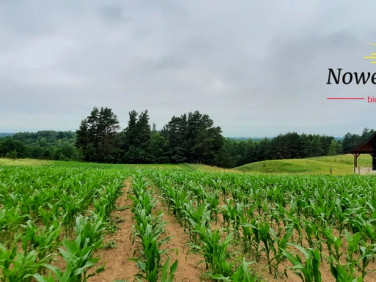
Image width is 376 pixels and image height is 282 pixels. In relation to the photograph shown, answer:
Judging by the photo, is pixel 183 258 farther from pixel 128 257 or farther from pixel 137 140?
pixel 137 140

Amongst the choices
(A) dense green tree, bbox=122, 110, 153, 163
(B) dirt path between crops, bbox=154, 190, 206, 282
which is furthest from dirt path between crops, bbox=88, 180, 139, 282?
(A) dense green tree, bbox=122, 110, 153, 163

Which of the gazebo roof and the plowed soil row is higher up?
the gazebo roof

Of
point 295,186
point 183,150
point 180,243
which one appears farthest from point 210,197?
point 183,150

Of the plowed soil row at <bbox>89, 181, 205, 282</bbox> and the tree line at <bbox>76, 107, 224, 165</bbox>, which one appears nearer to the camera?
the plowed soil row at <bbox>89, 181, 205, 282</bbox>

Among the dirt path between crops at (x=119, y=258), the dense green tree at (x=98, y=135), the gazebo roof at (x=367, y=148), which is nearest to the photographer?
the dirt path between crops at (x=119, y=258)

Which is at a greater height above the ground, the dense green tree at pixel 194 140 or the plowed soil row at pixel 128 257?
the dense green tree at pixel 194 140

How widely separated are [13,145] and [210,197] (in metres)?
85.9

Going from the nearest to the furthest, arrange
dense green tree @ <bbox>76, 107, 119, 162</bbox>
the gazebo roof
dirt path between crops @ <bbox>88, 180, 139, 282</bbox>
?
dirt path between crops @ <bbox>88, 180, 139, 282</bbox>
the gazebo roof
dense green tree @ <bbox>76, 107, 119, 162</bbox>

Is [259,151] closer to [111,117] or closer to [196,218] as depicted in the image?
[111,117]

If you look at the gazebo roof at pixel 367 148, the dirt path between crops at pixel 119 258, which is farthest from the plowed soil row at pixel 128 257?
the gazebo roof at pixel 367 148

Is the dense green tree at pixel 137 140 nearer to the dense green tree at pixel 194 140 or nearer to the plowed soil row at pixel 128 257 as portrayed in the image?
the dense green tree at pixel 194 140

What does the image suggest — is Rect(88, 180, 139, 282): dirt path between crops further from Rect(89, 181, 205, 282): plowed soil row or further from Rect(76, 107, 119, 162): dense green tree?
Rect(76, 107, 119, 162): dense green tree

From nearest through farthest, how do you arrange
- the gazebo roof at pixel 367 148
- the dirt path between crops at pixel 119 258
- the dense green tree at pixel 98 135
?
the dirt path between crops at pixel 119 258 → the gazebo roof at pixel 367 148 → the dense green tree at pixel 98 135

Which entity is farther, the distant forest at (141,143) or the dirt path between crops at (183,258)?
the distant forest at (141,143)
